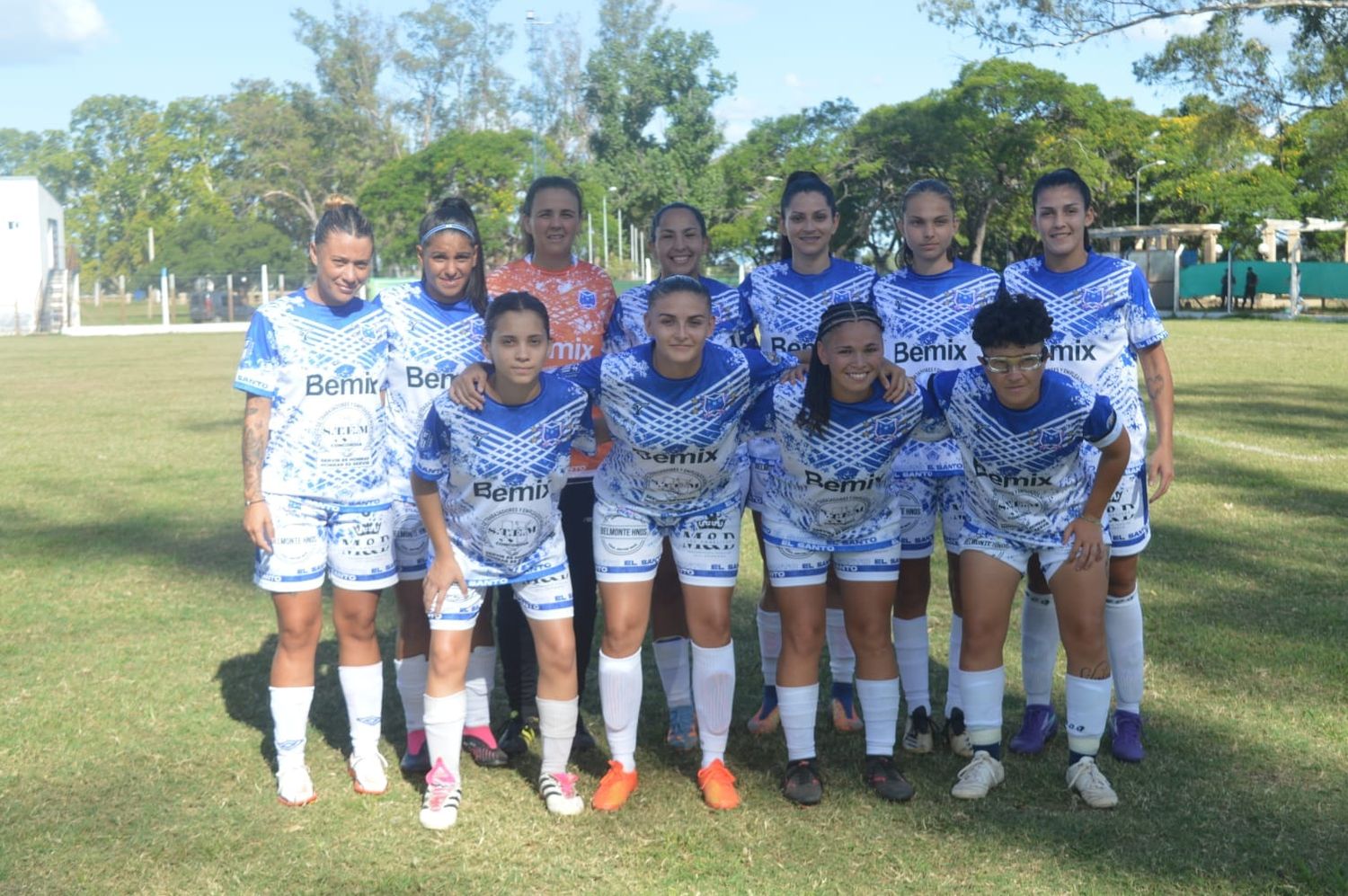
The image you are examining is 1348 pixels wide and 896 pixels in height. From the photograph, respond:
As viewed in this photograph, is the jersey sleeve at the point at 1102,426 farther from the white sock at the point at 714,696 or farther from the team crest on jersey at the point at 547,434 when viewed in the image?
the team crest on jersey at the point at 547,434

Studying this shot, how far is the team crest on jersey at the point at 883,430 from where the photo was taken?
14.3 ft

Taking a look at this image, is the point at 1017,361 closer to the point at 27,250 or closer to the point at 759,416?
the point at 759,416

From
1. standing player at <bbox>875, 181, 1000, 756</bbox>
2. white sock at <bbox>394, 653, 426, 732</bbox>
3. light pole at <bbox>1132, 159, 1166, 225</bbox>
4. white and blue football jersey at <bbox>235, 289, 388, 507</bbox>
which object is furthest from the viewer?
light pole at <bbox>1132, 159, 1166, 225</bbox>

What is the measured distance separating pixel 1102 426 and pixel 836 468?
835mm

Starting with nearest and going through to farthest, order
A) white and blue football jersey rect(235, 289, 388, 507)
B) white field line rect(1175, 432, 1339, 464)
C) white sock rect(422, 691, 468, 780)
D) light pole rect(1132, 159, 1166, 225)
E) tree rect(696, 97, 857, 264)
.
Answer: white sock rect(422, 691, 468, 780) < white and blue football jersey rect(235, 289, 388, 507) < white field line rect(1175, 432, 1339, 464) < light pole rect(1132, 159, 1166, 225) < tree rect(696, 97, 857, 264)

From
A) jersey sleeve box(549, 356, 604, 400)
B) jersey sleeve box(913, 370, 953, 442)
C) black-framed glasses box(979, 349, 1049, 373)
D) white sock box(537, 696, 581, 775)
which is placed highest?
black-framed glasses box(979, 349, 1049, 373)

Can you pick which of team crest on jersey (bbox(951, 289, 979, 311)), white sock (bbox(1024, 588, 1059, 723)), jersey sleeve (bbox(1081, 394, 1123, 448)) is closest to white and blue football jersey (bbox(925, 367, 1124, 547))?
jersey sleeve (bbox(1081, 394, 1123, 448))

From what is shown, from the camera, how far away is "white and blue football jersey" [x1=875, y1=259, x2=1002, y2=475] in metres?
4.77

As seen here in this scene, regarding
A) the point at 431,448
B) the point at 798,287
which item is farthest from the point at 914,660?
the point at 431,448

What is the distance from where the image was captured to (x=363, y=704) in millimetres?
4594

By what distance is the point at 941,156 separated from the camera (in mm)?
53938

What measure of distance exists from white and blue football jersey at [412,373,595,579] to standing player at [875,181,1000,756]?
1.18 meters

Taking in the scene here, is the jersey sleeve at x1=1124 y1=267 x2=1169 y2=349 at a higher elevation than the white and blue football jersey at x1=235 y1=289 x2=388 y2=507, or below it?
higher

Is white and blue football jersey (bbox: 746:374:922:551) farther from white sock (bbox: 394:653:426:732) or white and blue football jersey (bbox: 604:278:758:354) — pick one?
white sock (bbox: 394:653:426:732)
